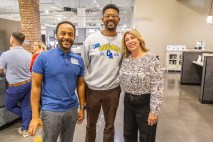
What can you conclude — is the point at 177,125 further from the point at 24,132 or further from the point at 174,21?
the point at 174,21

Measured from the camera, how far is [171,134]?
2.78 meters

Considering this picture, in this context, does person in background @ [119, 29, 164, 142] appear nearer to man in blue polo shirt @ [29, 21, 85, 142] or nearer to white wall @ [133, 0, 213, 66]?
man in blue polo shirt @ [29, 21, 85, 142]

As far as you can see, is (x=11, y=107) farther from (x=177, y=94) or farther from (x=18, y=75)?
(x=177, y=94)

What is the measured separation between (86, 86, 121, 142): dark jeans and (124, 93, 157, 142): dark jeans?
0.53ft

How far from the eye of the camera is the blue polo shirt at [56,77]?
140cm

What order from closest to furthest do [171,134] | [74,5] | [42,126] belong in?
[42,126]
[171,134]
[74,5]

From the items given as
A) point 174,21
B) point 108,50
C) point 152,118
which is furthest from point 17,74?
point 174,21

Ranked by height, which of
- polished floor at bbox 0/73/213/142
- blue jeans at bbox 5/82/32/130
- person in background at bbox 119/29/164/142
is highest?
person in background at bbox 119/29/164/142

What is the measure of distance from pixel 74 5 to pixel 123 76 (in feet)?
33.7

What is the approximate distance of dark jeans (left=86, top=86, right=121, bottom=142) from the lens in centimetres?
192

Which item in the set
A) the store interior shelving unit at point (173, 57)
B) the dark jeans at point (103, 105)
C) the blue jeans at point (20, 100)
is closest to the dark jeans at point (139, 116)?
the dark jeans at point (103, 105)

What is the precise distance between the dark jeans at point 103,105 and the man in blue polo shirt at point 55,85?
16.5 inches

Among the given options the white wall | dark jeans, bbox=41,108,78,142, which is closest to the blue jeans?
dark jeans, bbox=41,108,78,142

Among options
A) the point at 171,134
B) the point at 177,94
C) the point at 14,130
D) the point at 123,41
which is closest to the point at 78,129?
the point at 14,130
